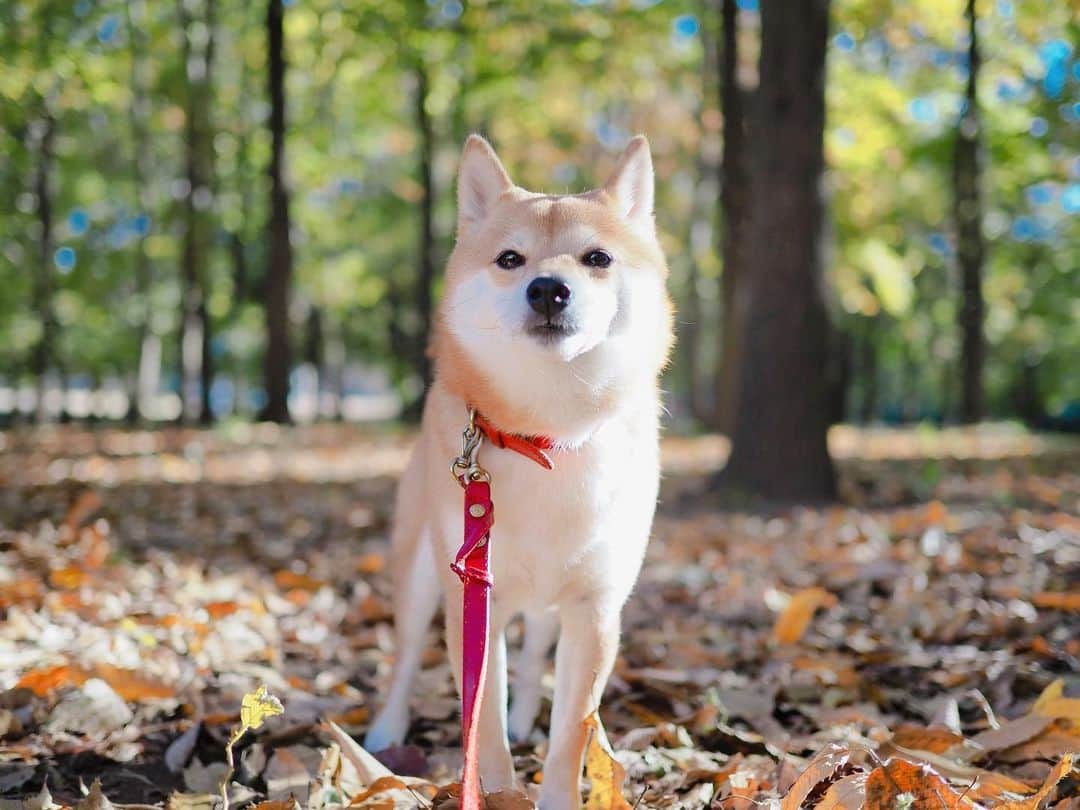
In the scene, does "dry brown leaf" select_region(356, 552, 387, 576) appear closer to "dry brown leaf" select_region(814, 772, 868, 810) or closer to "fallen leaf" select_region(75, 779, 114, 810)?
"fallen leaf" select_region(75, 779, 114, 810)

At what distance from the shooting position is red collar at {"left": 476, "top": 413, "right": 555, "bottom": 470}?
2.27m

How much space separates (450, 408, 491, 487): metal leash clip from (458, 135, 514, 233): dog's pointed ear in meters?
0.62

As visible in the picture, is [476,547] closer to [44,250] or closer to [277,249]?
[277,249]

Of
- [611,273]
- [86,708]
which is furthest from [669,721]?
[86,708]

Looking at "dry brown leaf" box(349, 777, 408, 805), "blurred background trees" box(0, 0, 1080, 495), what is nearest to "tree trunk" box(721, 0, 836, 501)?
"blurred background trees" box(0, 0, 1080, 495)

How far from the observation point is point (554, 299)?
211 cm

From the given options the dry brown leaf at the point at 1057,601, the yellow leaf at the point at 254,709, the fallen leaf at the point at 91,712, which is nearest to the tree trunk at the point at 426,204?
the dry brown leaf at the point at 1057,601

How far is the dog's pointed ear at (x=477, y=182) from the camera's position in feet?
8.23

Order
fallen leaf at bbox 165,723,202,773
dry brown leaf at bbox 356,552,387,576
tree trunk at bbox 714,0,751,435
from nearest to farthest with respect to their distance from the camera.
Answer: fallen leaf at bbox 165,723,202,773, dry brown leaf at bbox 356,552,387,576, tree trunk at bbox 714,0,751,435

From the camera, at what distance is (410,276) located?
87.9 feet

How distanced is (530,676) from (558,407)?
4.41 feet

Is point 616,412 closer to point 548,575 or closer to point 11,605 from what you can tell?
point 548,575

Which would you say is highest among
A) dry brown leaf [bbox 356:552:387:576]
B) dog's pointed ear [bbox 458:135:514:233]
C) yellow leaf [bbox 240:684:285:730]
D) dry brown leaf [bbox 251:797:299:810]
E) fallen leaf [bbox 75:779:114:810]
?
dog's pointed ear [bbox 458:135:514:233]

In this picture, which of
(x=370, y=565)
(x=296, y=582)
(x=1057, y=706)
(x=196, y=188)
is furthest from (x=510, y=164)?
(x=1057, y=706)
